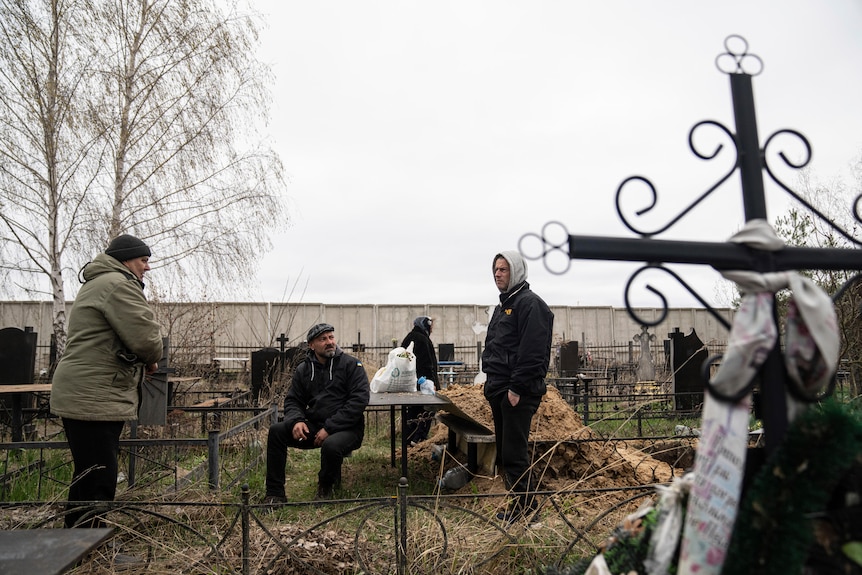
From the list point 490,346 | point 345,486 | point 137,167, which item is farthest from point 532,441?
point 137,167

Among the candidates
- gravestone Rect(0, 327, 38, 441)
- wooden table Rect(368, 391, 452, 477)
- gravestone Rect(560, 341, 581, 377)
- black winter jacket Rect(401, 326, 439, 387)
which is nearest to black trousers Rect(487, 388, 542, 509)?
wooden table Rect(368, 391, 452, 477)

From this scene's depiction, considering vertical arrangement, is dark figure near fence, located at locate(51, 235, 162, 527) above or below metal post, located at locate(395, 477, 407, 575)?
above

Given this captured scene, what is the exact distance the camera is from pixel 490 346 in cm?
434

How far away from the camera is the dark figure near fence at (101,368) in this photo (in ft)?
11.1

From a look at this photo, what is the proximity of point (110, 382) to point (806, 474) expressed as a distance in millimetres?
3520

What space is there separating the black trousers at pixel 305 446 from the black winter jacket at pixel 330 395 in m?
0.08

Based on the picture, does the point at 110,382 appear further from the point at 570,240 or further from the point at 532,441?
the point at 570,240

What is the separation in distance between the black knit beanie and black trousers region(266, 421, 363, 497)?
1.81 metres

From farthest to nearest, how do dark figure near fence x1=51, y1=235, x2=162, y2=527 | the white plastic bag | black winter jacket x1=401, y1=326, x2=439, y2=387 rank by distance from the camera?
black winter jacket x1=401, y1=326, x2=439, y2=387
the white plastic bag
dark figure near fence x1=51, y1=235, x2=162, y2=527

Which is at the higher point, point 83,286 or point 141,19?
point 141,19

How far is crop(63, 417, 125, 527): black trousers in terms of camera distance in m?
3.41

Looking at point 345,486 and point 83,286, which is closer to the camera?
point 83,286

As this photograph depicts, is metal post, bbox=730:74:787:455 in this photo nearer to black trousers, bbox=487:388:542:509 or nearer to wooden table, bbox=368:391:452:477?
black trousers, bbox=487:388:542:509

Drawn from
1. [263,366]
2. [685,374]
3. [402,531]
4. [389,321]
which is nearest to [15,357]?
[263,366]
